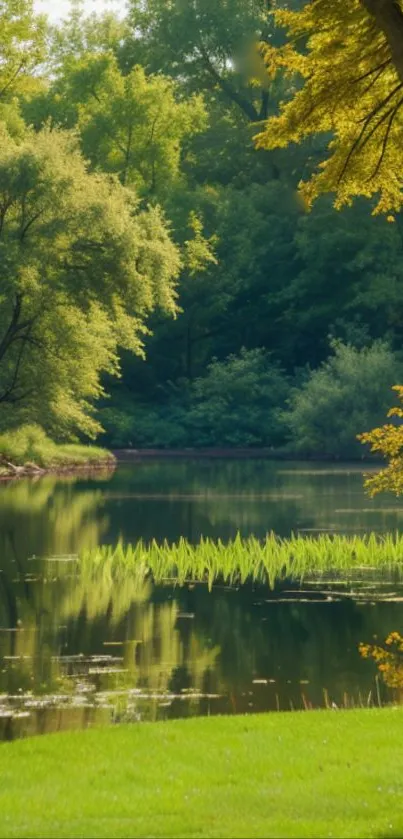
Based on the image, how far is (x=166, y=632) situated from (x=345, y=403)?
4285 centimetres

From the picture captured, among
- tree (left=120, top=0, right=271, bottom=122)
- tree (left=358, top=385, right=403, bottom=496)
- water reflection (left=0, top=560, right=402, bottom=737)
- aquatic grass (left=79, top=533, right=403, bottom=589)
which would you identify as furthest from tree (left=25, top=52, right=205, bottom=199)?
tree (left=358, top=385, right=403, bottom=496)

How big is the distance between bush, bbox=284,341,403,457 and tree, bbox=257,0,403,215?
43.9 meters

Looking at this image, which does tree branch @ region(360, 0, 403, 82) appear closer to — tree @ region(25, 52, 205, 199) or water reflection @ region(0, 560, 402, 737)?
water reflection @ region(0, 560, 402, 737)

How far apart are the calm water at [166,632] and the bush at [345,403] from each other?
2630cm

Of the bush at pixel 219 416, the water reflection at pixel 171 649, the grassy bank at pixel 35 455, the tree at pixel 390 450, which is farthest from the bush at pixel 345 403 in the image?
the tree at pixel 390 450

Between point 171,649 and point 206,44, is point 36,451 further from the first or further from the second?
point 171,649

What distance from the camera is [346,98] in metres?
15.9

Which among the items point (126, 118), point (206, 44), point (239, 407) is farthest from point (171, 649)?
point (206, 44)

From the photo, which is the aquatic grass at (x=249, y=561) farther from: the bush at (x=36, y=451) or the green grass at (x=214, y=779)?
the bush at (x=36, y=451)

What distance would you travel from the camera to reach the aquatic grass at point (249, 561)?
24.8 metres

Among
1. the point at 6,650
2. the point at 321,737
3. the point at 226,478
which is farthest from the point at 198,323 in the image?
the point at 321,737

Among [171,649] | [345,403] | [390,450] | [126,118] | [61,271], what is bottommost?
[171,649]

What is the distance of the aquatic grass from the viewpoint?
24.8 meters

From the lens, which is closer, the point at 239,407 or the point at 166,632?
the point at 166,632
